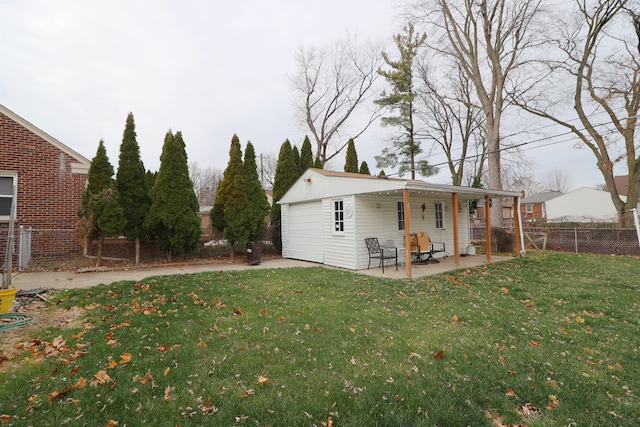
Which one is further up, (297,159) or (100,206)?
(297,159)

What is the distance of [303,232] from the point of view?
11648 mm

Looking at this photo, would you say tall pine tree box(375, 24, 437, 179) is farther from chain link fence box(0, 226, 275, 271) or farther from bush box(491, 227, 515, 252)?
chain link fence box(0, 226, 275, 271)

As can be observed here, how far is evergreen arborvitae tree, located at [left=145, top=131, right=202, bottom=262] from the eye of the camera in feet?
33.7

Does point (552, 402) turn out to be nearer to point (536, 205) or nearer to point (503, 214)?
point (503, 214)

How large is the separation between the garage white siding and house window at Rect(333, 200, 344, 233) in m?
0.78

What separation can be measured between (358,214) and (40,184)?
10468 millimetres

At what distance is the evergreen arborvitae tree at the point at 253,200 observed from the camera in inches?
460

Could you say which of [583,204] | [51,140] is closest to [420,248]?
[51,140]

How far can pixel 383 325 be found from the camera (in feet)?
13.9

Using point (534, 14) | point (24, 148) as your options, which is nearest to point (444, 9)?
point (534, 14)

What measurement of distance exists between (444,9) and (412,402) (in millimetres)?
20364

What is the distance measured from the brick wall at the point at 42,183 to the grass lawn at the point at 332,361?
6110mm

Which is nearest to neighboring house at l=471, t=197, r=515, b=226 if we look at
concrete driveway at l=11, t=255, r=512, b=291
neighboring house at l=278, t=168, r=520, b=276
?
neighboring house at l=278, t=168, r=520, b=276

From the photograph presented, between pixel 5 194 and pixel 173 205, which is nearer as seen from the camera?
pixel 5 194
